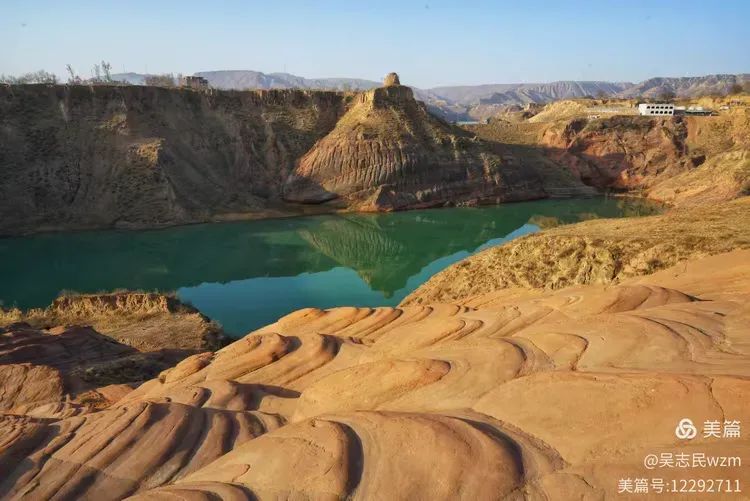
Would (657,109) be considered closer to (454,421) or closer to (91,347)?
(91,347)

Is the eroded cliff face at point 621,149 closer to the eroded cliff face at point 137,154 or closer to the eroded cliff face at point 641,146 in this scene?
the eroded cliff face at point 641,146

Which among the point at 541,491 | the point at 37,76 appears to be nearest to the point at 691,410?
the point at 541,491

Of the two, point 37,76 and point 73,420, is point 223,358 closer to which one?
point 73,420

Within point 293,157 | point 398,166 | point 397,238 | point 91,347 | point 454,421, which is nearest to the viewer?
point 454,421

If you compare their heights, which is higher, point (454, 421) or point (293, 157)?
point (293, 157)

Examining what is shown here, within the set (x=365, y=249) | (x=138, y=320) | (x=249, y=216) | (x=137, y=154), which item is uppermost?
(x=137, y=154)

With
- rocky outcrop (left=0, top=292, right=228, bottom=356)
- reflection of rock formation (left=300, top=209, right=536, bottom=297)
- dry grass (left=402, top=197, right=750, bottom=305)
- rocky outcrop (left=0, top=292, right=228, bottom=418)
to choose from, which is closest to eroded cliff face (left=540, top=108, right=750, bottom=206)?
reflection of rock formation (left=300, top=209, right=536, bottom=297)

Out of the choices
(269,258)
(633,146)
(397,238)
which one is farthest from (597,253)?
(633,146)

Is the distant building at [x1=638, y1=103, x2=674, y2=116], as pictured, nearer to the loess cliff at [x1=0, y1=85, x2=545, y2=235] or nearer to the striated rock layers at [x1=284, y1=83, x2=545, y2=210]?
the loess cliff at [x1=0, y1=85, x2=545, y2=235]
